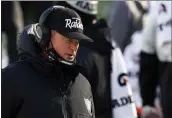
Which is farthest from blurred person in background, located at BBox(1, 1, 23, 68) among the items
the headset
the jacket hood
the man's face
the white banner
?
the man's face

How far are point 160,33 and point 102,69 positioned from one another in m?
1.38

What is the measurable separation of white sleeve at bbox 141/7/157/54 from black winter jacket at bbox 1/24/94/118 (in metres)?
2.63

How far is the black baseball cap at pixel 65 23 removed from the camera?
13.5 feet

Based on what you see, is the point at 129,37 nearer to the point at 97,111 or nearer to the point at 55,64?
the point at 97,111

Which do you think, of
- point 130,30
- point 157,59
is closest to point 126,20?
point 130,30

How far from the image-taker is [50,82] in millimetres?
4070

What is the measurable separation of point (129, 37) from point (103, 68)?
314 centimetres

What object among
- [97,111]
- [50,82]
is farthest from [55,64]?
[97,111]

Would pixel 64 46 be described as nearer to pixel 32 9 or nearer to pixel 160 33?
pixel 160 33

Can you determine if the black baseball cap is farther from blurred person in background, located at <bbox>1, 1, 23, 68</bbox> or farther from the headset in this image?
blurred person in background, located at <bbox>1, 1, 23, 68</bbox>

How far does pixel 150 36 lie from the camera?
6773 mm

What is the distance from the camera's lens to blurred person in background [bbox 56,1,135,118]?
5.19 meters

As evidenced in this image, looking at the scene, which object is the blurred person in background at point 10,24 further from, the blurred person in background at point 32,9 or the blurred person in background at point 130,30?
the blurred person in background at point 130,30

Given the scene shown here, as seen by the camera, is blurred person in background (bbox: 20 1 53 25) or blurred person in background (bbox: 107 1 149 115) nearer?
blurred person in background (bbox: 20 1 53 25)
